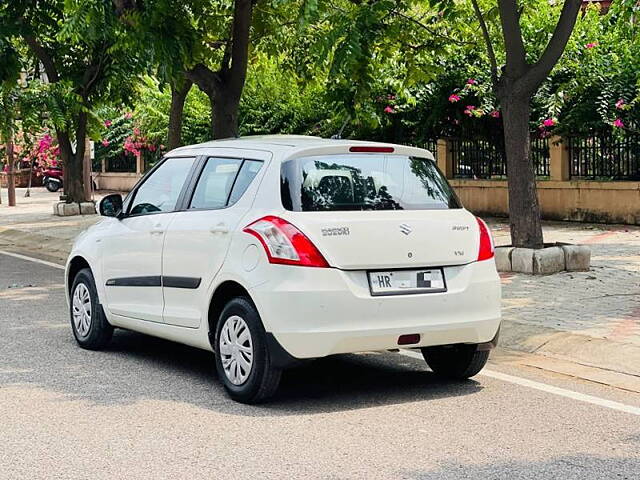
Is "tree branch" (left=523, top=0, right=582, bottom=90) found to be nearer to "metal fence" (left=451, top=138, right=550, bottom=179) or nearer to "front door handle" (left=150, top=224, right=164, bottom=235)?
"front door handle" (left=150, top=224, right=164, bottom=235)

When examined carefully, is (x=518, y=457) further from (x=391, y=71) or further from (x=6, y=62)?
(x=6, y=62)

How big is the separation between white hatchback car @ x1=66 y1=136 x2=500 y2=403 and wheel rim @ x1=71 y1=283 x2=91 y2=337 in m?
1.12

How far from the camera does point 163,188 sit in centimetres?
896

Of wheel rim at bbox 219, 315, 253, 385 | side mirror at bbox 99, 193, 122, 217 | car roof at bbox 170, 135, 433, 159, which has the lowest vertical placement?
wheel rim at bbox 219, 315, 253, 385

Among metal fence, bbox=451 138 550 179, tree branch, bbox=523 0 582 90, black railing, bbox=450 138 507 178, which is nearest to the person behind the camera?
tree branch, bbox=523 0 582 90

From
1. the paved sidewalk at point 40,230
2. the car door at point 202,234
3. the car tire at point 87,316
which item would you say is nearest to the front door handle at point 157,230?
the car door at point 202,234

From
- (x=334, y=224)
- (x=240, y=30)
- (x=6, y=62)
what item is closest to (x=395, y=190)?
(x=334, y=224)

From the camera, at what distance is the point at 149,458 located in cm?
614

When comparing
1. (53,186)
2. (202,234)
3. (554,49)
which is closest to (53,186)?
(53,186)

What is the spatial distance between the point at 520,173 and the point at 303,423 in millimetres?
7494

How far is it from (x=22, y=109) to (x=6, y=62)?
169cm

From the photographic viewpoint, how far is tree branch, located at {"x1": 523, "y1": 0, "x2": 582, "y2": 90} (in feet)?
44.9

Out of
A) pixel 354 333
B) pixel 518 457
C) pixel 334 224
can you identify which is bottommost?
pixel 518 457

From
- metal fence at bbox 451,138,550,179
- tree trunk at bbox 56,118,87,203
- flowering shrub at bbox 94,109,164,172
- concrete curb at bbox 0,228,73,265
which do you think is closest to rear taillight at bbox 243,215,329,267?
concrete curb at bbox 0,228,73,265
